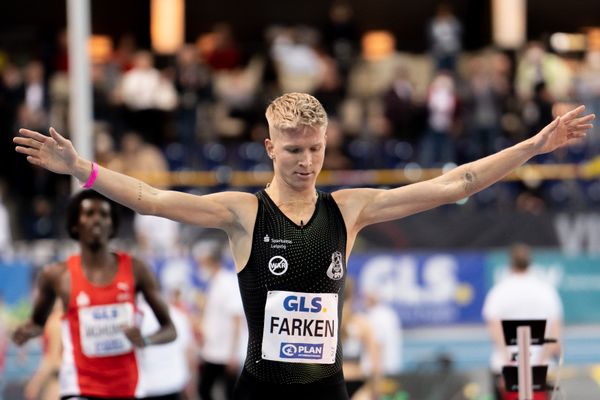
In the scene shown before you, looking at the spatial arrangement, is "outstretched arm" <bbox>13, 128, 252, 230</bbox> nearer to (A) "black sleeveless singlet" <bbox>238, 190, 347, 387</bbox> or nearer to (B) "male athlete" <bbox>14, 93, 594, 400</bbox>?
(B) "male athlete" <bbox>14, 93, 594, 400</bbox>

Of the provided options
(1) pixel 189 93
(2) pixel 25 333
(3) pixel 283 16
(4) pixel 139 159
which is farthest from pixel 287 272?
(3) pixel 283 16

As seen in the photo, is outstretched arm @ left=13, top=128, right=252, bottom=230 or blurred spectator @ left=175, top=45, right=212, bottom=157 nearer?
outstretched arm @ left=13, top=128, right=252, bottom=230

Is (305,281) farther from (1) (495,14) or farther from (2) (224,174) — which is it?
(1) (495,14)

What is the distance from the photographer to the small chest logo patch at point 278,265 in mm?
5766

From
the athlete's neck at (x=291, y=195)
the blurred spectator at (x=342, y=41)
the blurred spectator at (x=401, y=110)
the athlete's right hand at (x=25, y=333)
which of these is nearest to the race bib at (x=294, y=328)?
the athlete's neck at (x=291, y=195)

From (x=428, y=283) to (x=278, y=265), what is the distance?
12.4 metres

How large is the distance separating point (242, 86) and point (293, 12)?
7647mm

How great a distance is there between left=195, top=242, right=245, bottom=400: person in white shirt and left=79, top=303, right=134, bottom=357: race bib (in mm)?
5323

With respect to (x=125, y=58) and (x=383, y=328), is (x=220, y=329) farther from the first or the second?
(x=125, y=58)

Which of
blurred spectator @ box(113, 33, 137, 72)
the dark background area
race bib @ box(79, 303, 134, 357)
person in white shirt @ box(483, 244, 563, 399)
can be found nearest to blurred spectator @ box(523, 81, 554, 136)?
the dark background area

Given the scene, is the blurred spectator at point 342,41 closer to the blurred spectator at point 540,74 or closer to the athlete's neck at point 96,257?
the blurred spectator at point 540,74

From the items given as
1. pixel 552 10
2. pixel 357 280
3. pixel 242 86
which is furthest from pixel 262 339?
pixel 552 10

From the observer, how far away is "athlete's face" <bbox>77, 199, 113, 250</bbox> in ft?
25.6

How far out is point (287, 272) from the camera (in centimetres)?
576
